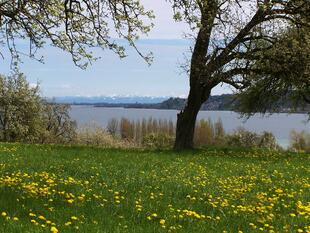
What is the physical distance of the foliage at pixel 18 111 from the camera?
4269cm

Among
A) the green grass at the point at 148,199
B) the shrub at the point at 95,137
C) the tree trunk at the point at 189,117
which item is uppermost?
the tree trunk at the point at 189,117

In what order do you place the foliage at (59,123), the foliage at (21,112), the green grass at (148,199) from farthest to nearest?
the foliage at (59,123) → the foliage at (21,112) → the green grass at (148,199)

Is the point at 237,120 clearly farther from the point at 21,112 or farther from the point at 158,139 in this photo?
the point at 21,112

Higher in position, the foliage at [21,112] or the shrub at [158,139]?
the foliage at [21,112]

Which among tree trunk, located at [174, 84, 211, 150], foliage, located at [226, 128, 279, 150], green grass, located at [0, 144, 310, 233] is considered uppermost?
tree trunk, located at [174, 84, 211, 150]

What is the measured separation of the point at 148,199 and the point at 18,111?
36359mm

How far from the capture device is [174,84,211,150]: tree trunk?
79.5ft

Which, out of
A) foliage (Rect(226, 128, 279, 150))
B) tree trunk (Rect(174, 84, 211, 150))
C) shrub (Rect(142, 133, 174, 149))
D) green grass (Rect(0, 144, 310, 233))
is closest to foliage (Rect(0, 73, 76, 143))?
shrub (Rect(142, 133, 174, 149))

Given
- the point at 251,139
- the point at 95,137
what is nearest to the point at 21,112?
the point at 95,137

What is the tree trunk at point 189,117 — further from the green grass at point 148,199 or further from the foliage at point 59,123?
the foliage at point 59,123

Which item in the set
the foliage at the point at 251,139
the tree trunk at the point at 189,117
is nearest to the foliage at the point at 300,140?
the foliage at the point at 251,139

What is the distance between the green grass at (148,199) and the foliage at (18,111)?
28862 millimetres

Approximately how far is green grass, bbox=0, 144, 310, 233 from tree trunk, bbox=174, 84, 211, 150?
9.30m

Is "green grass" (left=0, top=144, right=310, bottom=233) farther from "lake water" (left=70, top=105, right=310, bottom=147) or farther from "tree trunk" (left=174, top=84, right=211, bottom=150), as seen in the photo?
"lake water" (left=70, top=105, right=310, bottom=147)
